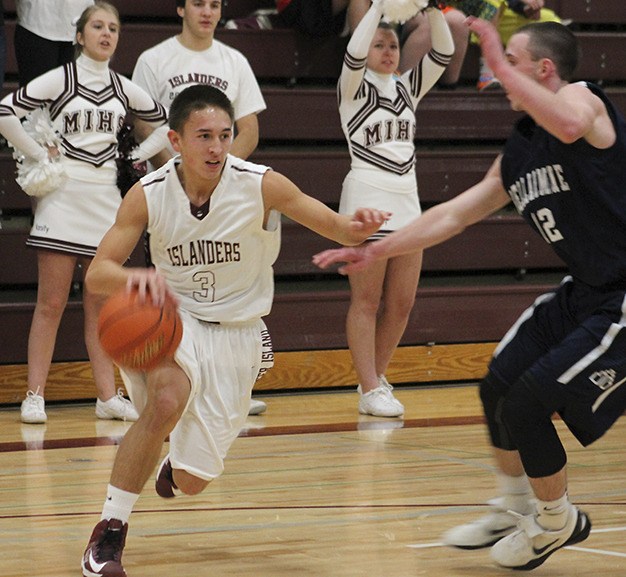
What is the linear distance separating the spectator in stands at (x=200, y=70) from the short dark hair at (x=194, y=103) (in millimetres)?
2783

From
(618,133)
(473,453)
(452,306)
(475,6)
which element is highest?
(618,133)

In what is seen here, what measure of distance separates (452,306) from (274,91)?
1.83 m

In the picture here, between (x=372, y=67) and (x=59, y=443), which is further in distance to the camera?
(x=372, y=67)

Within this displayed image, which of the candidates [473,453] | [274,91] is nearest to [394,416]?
[473,453]

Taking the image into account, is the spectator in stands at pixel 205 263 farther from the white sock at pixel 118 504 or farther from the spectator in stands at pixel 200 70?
the spectator in stands at pixel 200 70

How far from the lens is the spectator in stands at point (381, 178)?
695 centimetres

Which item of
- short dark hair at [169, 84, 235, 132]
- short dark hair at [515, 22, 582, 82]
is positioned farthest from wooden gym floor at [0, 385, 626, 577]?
short dark hair at [515, 22, 582, 82]

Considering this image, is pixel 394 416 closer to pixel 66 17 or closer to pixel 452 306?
pixel 452 306

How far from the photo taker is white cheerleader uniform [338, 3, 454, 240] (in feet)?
22.9

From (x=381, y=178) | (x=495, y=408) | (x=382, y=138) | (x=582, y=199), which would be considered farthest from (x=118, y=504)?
(x=382, y=138)

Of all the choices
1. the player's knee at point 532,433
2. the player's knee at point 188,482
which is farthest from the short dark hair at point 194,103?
the player's knee at point 532,433

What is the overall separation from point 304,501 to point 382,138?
9.27 feet

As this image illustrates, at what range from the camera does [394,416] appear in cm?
691

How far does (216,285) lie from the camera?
13.9 ft
